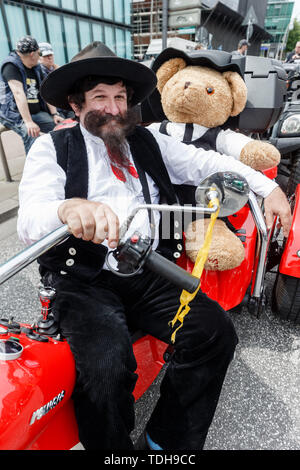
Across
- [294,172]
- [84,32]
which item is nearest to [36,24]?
[84,32]

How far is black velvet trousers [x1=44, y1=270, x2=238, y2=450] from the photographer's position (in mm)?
1062

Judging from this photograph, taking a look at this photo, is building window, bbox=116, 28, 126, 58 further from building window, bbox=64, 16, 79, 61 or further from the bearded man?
the bearded man

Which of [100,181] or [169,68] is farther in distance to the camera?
[169,68]

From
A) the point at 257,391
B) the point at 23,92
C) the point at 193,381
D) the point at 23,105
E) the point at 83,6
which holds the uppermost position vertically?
the point at 83,6

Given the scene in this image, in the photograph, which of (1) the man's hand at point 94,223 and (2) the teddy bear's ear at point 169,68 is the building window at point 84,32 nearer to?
(2) the teddy bear's ear at point 169,68

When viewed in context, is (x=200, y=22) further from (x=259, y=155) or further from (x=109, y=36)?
(x=259, y=155)

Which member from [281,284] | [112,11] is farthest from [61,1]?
[281,284]

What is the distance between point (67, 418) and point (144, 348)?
45 centimetres

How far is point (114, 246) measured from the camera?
2.56 ft

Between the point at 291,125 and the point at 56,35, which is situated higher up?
the point at 56,35

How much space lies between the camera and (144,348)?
4.72 ft

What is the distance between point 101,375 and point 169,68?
1982 mm

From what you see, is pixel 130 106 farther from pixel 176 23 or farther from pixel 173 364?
pixel 176 23

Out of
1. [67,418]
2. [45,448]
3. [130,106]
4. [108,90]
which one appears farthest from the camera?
[130,106]
